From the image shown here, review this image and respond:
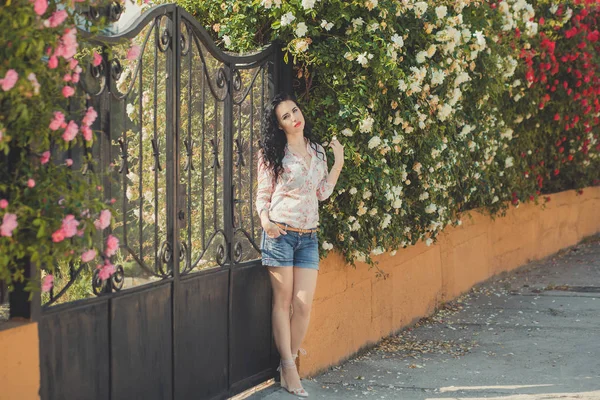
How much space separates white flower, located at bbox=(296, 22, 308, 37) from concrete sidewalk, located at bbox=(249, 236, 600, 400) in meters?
2.16

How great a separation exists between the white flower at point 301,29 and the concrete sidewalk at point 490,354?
2.16 metres

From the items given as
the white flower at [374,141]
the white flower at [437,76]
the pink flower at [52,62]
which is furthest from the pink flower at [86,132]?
the white flower at [437,76]

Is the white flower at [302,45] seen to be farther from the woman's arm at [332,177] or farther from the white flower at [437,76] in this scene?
the white flower at [437,76]

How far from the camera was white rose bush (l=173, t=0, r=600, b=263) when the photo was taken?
5645mm

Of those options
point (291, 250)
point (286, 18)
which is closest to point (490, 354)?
point (291, 250)

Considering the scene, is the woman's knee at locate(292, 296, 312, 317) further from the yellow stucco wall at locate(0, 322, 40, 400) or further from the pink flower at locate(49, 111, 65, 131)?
the pink flower at locate(49, 111, 65, 131)

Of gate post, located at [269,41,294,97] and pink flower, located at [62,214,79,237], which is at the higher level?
gate post, located at [269,41,294,97]

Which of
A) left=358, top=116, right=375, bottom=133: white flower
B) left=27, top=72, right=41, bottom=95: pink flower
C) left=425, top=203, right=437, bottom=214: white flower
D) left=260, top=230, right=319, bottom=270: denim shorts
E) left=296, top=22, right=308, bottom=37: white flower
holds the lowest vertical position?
left=260, top=230, right=319, bottom=270: denim shorts

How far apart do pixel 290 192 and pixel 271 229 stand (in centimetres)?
25

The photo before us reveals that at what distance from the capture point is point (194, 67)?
4961mm

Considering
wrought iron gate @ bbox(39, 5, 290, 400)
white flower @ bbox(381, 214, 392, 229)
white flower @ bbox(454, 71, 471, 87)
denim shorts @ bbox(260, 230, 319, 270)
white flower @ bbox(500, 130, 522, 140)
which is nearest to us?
wrought iron gate @ bbox(39, 5, 290, 400)

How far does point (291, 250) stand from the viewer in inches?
207

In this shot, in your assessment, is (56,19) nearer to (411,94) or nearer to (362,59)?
(362,59)

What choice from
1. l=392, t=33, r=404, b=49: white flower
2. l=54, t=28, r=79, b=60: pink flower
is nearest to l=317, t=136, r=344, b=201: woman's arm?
l=392, t=33, r=404, b=49: white flower
